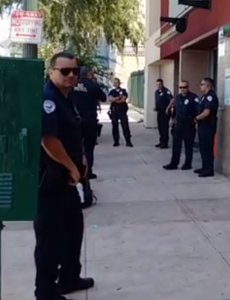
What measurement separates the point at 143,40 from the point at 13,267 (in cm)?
1680

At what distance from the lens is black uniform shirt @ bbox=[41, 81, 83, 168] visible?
4039 millimetres

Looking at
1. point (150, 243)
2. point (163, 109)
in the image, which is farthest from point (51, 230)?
point (163, 109)

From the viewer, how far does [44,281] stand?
432 centimetres

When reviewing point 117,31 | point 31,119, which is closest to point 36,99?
point 31,119

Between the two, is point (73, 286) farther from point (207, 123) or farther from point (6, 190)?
point (207, 123)

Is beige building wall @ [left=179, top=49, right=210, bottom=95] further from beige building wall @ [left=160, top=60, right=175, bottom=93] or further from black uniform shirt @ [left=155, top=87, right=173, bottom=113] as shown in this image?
beige building wall @ [left=160, top=60, right=175, bottom=93]

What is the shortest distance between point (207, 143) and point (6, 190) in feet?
22.9

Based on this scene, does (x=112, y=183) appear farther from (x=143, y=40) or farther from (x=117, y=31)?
(x=143, y=40)

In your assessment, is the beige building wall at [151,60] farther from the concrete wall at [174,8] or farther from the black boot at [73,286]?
the black boot at [73,286]

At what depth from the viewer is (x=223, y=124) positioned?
33.8 feet

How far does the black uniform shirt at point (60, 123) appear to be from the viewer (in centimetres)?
404

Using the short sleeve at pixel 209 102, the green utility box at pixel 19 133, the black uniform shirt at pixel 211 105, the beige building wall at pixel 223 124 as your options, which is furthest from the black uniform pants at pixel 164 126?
the green utility box at pixel 19 133

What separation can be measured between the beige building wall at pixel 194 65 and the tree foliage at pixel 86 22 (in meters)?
3.07

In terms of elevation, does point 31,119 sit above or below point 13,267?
above
